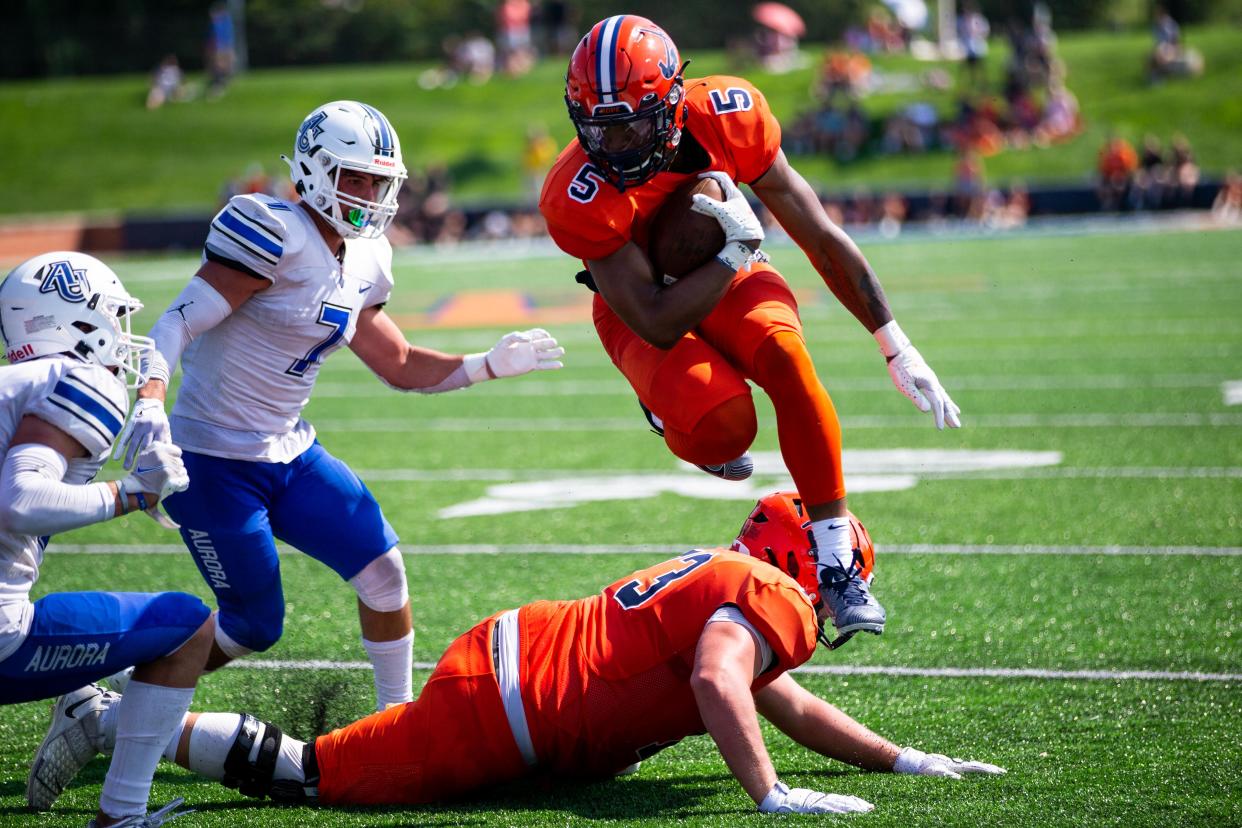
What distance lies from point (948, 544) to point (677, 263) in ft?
9.21

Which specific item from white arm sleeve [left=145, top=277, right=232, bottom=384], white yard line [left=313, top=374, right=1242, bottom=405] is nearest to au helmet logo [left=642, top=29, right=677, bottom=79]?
white arm sleeve [left=145, top=277, right=232, bottom=384]

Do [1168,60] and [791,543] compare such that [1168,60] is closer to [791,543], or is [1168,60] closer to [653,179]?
[653,179]

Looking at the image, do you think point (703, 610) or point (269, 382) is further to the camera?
point (269, 382)

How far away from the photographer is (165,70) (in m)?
38.2

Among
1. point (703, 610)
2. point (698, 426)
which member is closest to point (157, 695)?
point (703, 610)

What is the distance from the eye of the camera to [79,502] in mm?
3088

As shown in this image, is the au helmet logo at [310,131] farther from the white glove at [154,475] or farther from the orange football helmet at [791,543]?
the orange football helmet at [791,543]

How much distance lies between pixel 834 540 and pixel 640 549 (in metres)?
2.54

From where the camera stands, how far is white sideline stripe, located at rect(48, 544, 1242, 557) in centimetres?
625

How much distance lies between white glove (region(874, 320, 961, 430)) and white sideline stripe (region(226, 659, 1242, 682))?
890 millimetres

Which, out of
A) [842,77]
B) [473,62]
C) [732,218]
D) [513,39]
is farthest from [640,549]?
[473,62]

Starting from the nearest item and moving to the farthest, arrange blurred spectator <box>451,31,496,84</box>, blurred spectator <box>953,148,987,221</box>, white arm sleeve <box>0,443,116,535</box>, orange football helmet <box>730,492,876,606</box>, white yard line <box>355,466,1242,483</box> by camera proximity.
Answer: white arm sleeve <box>0,443,116,535</box> < orange football helmet <box>730,492,876,606</box> < white yard line <box>355,466,1242,483</box> < blurred spectator <box>953,148,987,221</box> < blurred spectator <box>451,31,496,84</box>

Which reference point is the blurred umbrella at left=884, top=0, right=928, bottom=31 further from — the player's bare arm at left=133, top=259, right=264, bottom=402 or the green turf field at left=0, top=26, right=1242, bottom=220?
the player's bare arm at left=133, top=259, right=264, bottom=402

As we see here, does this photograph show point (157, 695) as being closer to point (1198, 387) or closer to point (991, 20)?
point (1198, 387)
